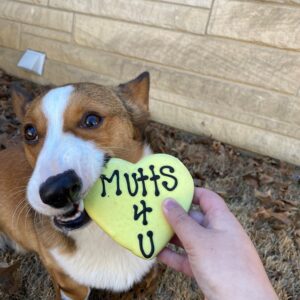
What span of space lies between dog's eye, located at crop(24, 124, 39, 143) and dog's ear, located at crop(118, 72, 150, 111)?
59cm

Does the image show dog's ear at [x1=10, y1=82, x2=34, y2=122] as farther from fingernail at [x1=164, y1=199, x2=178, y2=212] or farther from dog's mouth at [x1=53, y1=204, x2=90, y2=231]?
fingernail at [x1=164, y1=199, x2=178, y2=212]

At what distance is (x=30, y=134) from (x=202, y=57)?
7.98 feet

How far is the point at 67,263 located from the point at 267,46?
2.63 meters

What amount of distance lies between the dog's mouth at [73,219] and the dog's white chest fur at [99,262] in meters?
0.32

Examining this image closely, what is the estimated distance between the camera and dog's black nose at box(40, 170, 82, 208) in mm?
1478

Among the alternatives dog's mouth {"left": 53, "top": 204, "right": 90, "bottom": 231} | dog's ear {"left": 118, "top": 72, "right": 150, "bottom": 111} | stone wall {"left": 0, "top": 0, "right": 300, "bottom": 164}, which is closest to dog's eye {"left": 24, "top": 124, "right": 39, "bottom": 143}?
dog's mouth {"left": 53, "top": 204, "right": 90, "bottom": 231}

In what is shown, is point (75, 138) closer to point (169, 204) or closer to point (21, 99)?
point (169, 204)

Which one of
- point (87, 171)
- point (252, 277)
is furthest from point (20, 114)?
point (252, 277)

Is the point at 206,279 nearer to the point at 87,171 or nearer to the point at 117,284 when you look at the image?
the point at 87,171

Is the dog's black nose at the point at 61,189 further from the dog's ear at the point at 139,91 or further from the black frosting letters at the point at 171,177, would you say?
the dog's ear at the point at 139,91

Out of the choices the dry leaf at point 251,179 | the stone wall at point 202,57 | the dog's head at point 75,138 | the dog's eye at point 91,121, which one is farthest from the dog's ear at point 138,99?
the stone wall at point 202,57

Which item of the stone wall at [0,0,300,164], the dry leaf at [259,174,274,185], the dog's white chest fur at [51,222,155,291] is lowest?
the dry leaf at [259,174,274,185]

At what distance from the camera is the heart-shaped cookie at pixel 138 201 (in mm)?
1657

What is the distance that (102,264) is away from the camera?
221cm
